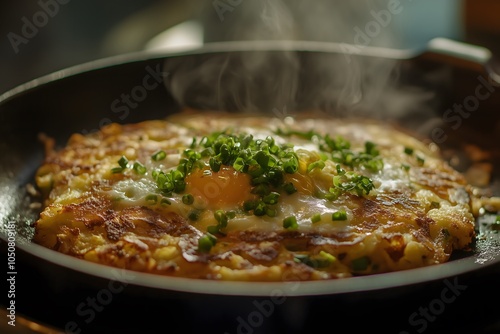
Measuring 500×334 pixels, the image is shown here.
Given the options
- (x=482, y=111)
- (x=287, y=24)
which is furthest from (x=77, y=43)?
(x=482, y=111)
